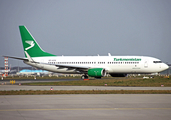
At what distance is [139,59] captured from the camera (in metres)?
49.9

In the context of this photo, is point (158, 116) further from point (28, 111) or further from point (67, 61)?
point (67, 61)

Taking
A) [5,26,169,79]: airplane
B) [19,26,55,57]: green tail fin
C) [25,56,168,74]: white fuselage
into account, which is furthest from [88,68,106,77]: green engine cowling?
[19,26,55,57]: green tail fin

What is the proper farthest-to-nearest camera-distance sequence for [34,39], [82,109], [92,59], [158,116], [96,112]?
[34,39], [92,59], [82,109], [96,112], [158,116]

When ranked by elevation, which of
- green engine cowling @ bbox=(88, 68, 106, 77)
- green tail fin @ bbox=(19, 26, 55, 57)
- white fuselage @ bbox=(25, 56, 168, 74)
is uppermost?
green tail fin @ bbox=(19, 26, 55, 57)

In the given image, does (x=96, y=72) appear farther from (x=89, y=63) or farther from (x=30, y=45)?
(x=30, y=45)

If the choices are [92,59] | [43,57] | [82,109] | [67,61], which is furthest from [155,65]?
[82,109]

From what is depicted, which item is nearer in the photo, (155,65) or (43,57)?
(155,65)

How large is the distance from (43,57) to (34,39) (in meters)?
4.60

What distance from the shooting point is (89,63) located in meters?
51.8

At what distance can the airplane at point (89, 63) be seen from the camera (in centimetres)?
4969

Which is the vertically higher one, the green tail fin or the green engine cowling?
the green tail fin

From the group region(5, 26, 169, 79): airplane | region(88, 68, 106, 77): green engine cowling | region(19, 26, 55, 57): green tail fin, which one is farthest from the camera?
region(19, 26, 55, 57): green tail fin

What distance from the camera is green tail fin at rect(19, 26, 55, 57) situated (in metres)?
55.7

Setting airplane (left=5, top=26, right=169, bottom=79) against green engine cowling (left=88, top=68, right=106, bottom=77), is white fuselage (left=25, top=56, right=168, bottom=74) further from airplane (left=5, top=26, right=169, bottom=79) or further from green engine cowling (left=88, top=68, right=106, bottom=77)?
green engine cowling (left=88, top=68, right=106, bottom=77)
